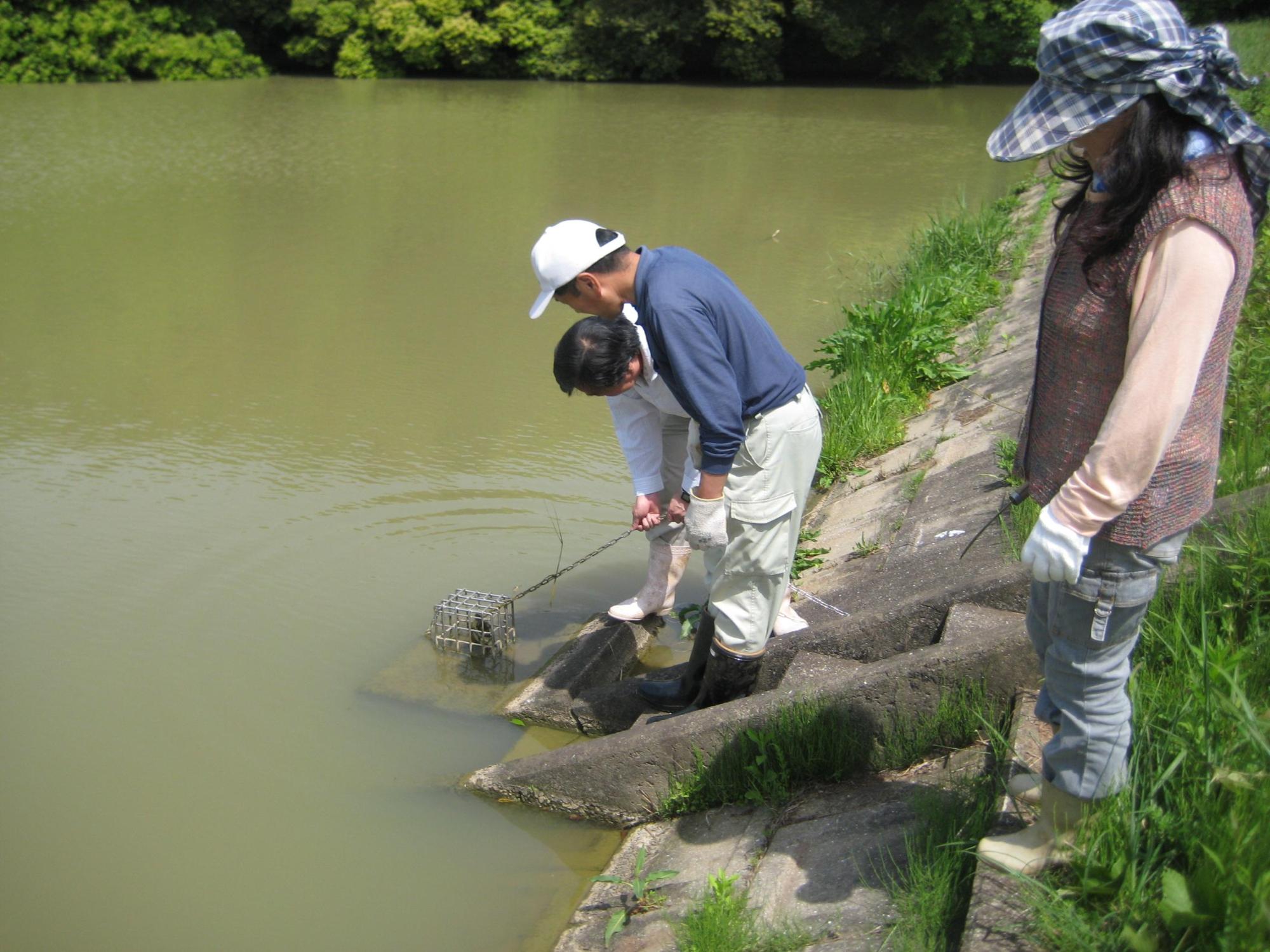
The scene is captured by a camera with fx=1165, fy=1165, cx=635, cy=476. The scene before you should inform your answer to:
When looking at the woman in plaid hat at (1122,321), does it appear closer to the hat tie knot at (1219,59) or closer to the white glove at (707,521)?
the hat tie knot at (1219,59)

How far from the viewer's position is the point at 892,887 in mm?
2574

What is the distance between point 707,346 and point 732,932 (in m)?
1.45

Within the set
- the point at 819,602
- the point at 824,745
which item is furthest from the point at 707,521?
the point at 819,602

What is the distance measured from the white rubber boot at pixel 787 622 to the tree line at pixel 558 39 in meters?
24.4

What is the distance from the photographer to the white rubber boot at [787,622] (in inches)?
157

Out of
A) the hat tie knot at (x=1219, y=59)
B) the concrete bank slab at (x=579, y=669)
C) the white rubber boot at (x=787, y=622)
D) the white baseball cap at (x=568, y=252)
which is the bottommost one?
the concrete bank slab at (x=579, y=669)

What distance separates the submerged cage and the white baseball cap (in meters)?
1.77

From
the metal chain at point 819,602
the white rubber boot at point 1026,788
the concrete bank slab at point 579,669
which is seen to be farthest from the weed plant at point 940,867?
the concrete bank slab at point 579,669

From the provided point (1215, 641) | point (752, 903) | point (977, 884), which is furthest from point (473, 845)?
point (1215, 641)

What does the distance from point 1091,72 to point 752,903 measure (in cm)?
196

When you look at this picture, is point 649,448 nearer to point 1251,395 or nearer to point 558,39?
point 1251,395

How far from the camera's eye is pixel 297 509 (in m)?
5.96

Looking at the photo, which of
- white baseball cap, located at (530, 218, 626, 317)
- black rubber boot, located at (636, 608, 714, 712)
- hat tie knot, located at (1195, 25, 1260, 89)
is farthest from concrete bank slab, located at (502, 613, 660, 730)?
hat tie knot, located at (1195, 25, 1260, 89)

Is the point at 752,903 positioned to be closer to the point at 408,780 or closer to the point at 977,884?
the point at 977,884
